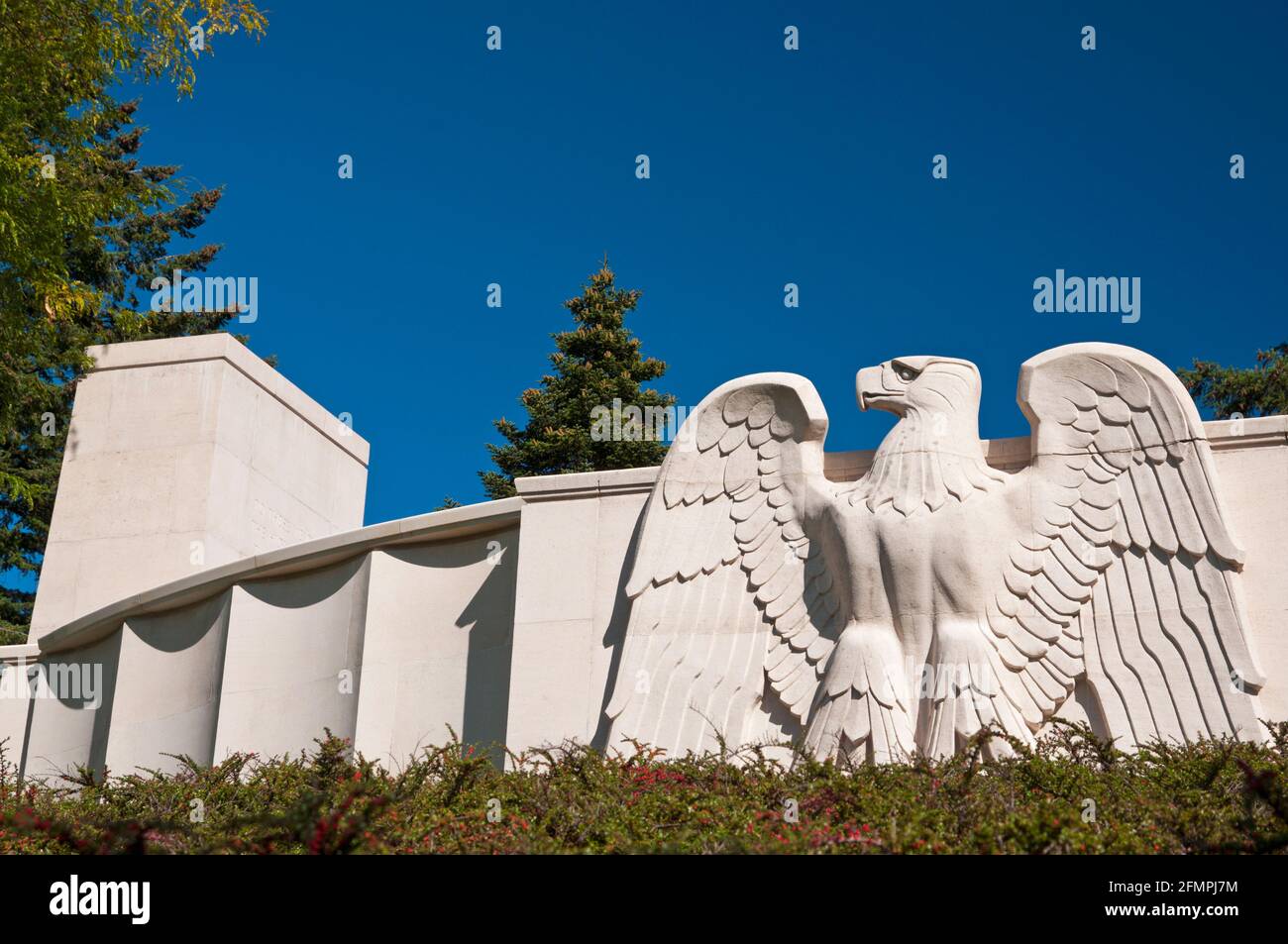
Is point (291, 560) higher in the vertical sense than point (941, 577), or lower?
higher

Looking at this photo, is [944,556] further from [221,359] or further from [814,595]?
[221,359]

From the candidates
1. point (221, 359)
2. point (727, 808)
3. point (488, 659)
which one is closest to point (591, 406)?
point (221, 359)

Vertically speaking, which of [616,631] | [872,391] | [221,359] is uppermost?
[221,359]

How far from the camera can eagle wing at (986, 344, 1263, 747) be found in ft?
30.7

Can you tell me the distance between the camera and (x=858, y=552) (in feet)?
32.8

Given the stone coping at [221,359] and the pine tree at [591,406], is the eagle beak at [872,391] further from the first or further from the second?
the pine tree at [591,406]

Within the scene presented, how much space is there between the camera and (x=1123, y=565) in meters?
9.73

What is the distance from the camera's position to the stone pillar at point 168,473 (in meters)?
15.5

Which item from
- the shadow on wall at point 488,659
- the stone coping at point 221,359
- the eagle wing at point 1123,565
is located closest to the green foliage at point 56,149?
the stone coping at point 221,359

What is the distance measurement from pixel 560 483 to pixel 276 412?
20.5 feet

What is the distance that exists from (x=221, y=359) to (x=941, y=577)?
30.2ft

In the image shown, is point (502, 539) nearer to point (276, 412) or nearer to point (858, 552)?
point (858, 552)

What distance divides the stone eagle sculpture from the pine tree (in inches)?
467
